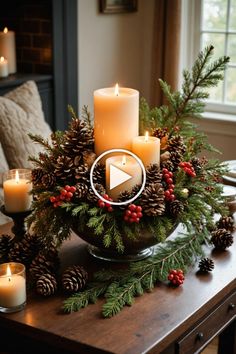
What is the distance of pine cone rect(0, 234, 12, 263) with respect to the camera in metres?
1.82

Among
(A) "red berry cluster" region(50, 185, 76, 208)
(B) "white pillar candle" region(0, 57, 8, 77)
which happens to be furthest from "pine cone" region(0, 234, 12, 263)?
(B) "white pillar candle" region(0, 57, 8, 77)

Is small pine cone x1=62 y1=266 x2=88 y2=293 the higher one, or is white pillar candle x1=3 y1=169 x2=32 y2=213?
white pillar candle x1=3 y1=169 x2=32 y2=213

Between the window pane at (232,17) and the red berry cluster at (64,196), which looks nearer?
the red berry cluster at (64,196)

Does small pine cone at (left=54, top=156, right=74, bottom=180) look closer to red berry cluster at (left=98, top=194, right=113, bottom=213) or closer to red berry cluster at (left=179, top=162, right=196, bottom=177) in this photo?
red berry cluster at (left=98, top=194, right=113, bottom=213)

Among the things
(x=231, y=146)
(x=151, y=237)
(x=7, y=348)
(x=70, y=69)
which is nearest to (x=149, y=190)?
(x=151, y=237)

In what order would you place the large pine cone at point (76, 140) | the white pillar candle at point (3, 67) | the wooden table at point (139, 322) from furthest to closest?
the white pillar candle at point (3, 67)
the large pine cone at point (76, 140)
the wooden table at point (139, 322)

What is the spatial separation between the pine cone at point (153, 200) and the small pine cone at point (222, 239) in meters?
0.31

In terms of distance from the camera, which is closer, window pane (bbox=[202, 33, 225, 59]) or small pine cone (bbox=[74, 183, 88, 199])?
small pine cone (bbox=[74, 183, 88, 199])

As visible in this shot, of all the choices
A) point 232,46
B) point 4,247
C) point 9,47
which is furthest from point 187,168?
point 232,46

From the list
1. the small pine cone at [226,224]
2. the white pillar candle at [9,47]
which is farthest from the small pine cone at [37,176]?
the white pillar candle at [9,47]

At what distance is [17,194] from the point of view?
72.6 inches

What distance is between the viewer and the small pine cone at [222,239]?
6.20ft

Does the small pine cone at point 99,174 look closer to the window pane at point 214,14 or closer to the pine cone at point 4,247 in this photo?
the pine cone at point 4,247

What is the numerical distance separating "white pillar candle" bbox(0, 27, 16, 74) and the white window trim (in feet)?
3.47
